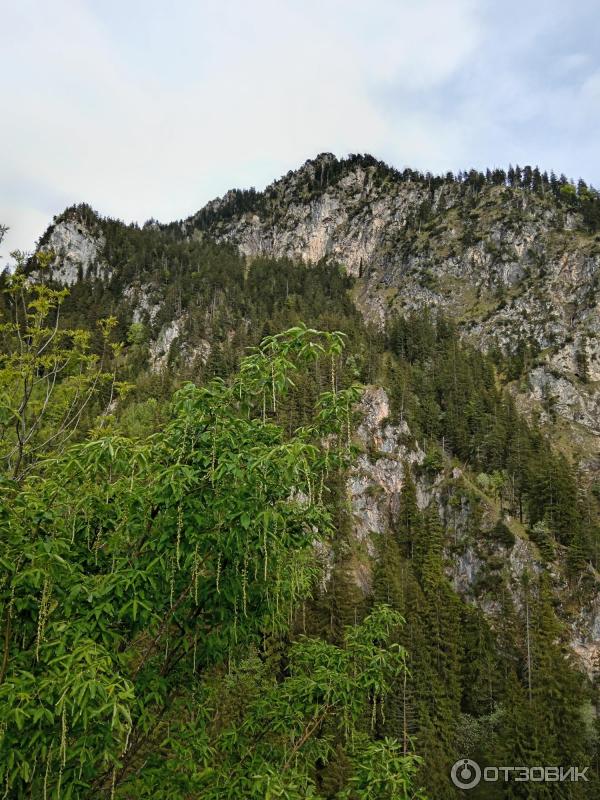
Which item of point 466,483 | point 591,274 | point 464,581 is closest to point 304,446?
point 464,581

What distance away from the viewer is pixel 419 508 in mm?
99625

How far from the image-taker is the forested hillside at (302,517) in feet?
16.5

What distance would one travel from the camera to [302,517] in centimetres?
632

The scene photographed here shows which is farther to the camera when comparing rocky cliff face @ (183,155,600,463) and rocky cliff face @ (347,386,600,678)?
rocky cliff face @ (183,155,600,463)

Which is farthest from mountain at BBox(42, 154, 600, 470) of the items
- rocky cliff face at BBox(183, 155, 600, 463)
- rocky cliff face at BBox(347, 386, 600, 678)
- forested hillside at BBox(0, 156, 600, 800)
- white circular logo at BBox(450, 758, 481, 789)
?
white circular logo at BBox(450, 758, 481, 789)

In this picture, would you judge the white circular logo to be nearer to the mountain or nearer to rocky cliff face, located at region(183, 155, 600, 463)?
rocky cliff face, located at region(183, 155, 600, 463)

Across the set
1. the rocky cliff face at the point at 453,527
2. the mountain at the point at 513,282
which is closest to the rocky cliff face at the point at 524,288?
the mountain at the point at 513,282

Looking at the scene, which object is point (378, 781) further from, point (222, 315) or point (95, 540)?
point (222, 315)

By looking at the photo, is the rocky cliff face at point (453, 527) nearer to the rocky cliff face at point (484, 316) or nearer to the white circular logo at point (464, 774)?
the rocky cliff face at point (484, 316)

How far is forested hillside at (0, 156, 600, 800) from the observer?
5.04m

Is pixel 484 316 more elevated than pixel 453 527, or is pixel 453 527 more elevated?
pixel 484 316

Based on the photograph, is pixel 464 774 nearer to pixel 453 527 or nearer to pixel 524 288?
pixel 453 527

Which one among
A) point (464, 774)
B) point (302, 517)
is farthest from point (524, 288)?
point (302, 517)

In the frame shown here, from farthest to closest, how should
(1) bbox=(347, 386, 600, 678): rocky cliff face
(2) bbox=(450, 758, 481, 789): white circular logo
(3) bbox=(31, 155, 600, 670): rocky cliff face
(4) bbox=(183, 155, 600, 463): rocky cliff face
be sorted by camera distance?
(4) bbox=(183, 155, 600, 463): rocky cliff face < (3) bbox=(31, 155, 600, 670): rocky cliff face < (1) bbox=(347, 386, 600, 678): rocky cliff face < (2) bbox=(450, 758, 481, 789): white circular logo
